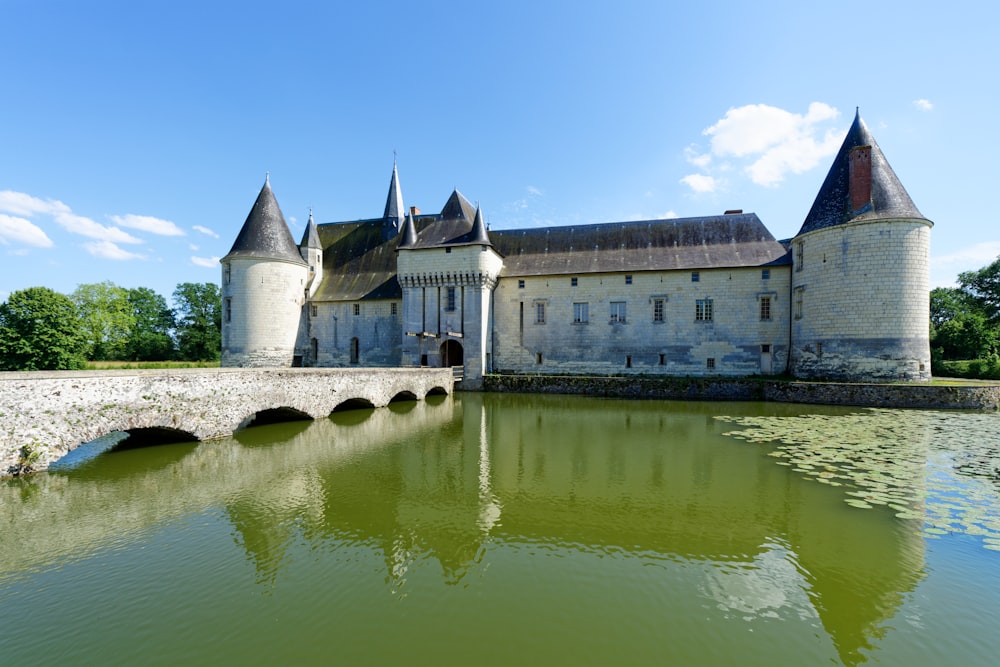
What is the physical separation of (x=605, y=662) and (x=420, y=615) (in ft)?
5.02

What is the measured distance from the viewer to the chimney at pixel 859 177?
649 inches

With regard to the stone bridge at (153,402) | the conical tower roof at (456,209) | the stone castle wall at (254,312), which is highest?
the conical tower roof at (456,209)

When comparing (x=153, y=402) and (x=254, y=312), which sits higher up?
(x=254, y=312)

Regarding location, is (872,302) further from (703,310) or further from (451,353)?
(451,353)

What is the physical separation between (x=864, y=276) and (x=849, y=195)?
3.38m

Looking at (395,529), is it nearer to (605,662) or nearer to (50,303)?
(605,662)

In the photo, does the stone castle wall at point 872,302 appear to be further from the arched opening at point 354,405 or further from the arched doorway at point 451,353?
the arched opening at point 354,405

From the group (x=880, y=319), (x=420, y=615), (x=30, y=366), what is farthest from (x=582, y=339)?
(x=30, y=366)

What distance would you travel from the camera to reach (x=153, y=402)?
27.5ft

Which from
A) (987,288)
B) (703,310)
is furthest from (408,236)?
(987,288)

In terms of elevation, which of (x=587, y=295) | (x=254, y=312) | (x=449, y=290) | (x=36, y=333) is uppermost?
Answer: (x=449, y=290)

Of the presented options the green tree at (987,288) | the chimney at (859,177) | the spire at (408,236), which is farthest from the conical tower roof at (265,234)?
the green tree at (987,288)

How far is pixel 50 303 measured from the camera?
952 inches

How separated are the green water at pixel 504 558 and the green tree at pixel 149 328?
124 feet
